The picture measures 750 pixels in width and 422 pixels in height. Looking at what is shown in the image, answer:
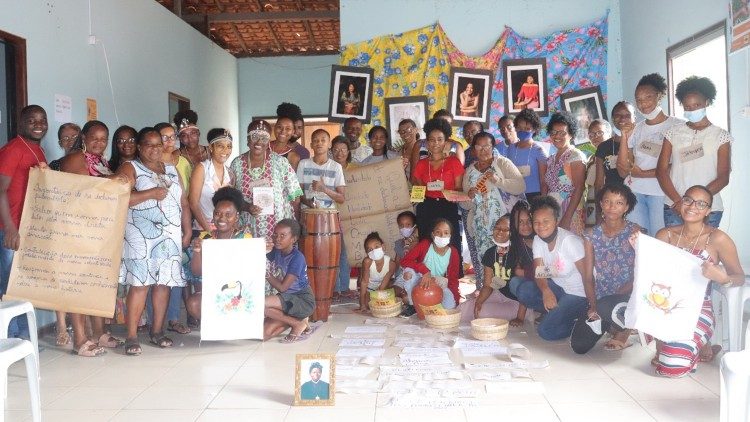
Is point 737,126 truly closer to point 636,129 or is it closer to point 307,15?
point 636,129

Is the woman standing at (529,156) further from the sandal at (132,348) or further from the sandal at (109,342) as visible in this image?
the sandal at (109,342)

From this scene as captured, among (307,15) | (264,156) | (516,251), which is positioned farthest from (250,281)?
(307,15)

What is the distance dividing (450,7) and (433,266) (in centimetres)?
345

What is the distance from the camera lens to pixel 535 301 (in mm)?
4395

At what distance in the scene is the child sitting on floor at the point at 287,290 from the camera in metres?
4.29

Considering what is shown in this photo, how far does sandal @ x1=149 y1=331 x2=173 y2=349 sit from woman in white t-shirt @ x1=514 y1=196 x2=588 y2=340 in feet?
7.27

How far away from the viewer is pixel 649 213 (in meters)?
4.43

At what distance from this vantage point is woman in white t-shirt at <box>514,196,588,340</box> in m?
4.04

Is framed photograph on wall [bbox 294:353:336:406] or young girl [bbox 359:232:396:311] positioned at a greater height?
young girl [bbox 359:232:396:311]

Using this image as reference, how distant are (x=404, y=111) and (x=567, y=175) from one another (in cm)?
276

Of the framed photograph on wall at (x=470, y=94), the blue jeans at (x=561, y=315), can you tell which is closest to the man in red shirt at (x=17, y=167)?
the blue jeans at (x=561, y=315)

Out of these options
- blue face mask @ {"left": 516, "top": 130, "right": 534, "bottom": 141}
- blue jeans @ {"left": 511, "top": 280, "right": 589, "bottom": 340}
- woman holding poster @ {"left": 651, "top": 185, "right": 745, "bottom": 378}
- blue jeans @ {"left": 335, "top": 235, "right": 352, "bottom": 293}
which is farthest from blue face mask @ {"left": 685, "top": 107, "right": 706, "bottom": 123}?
blue jeans @ {"left": 335, "top": 235, "right": 352, "bottom": 293}

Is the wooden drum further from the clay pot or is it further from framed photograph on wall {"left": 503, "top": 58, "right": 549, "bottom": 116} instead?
framed photograph on wall {"left": 503, "top": 58, "right": 549, "bottom": 116}

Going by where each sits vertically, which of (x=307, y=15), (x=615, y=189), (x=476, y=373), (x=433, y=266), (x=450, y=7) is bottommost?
(x=476, y=373)
